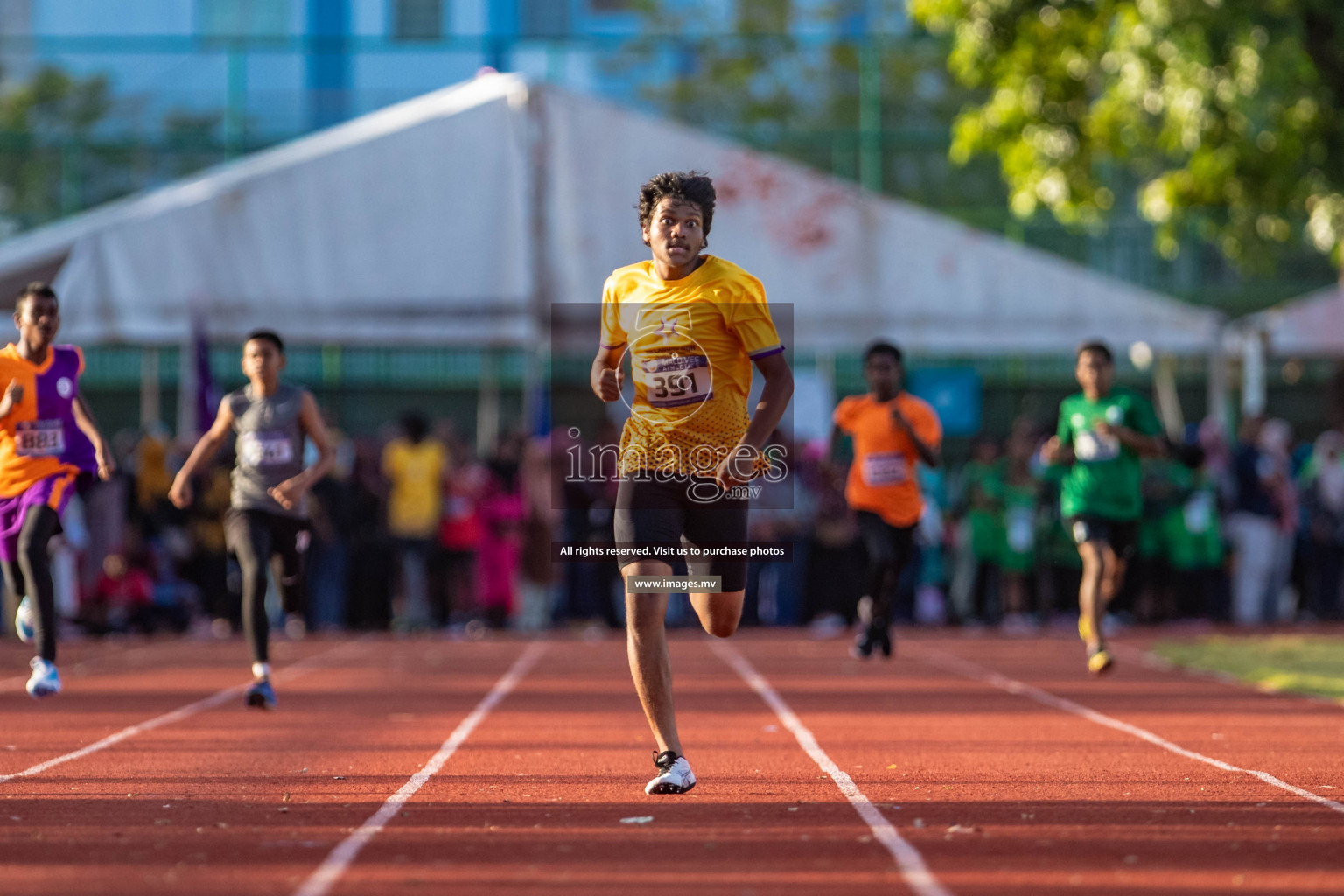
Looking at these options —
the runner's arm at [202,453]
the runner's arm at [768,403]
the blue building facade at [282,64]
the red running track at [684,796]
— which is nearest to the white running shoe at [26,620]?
the red running track at [684,796]

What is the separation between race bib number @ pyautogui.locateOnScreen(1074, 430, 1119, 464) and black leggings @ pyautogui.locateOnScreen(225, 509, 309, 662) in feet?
16.0

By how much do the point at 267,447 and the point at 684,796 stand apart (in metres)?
4.48

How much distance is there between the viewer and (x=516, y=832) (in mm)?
6094

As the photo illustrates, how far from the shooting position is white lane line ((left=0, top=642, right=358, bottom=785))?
26.1 ft

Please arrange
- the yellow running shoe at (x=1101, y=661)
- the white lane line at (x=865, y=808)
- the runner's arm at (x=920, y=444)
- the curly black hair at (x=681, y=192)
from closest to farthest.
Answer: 1. the white lane line at (x=865, y=808)
2. the curly black hair at (x=681, y=192)
3. the yellow running shoe at (x=1101, y=661)
4. the runner's arm at (x=920, y=444)

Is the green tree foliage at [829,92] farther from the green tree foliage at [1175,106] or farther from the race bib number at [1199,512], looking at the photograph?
the race bib number at [1199,512]

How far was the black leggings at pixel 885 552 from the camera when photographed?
12641mm

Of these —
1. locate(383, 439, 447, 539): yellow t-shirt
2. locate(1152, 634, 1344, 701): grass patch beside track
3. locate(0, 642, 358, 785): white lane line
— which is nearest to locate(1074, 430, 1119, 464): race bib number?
locate(1152, 634, 1344, 701): grass patch beside track

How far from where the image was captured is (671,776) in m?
6.82

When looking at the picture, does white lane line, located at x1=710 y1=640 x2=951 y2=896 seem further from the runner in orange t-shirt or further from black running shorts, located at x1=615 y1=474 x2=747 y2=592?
the runner in orange t-shirt

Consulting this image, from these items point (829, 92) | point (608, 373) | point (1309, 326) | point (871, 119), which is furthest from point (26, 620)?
point (829, 92)

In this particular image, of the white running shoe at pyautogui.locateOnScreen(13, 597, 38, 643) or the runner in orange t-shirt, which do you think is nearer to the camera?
the white running shoe at pyautogui.locateOnScreen(13, 597, 38, 643)

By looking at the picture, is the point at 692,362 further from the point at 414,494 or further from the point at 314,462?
the point at 414,494

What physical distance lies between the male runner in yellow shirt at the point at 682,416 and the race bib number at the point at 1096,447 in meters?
5.66
